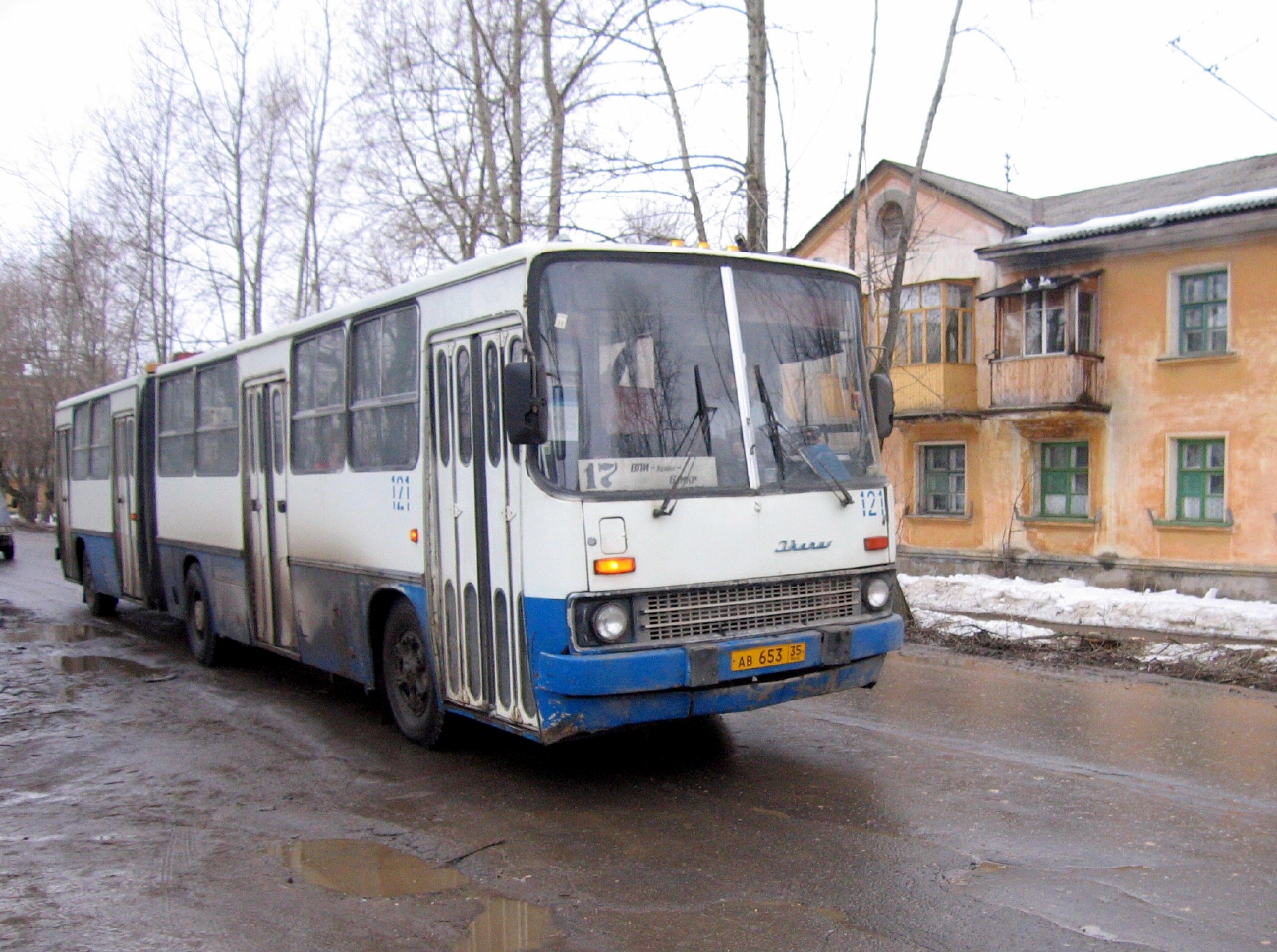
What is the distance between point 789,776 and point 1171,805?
196cm

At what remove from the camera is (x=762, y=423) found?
20.4 feet

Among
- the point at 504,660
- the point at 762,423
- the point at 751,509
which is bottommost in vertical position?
the point at 504,660

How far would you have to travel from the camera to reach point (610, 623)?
569cm

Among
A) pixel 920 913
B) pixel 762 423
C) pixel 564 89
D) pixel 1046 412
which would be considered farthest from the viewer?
pixel 1046 412

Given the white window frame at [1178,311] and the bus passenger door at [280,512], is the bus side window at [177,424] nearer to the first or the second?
the bus passenger door at [280,512]

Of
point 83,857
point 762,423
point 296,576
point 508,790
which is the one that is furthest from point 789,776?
point 296,576

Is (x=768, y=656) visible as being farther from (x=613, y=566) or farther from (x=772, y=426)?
(x=772, y=426)

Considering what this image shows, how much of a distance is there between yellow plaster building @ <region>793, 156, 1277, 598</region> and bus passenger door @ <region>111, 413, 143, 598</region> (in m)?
10.0

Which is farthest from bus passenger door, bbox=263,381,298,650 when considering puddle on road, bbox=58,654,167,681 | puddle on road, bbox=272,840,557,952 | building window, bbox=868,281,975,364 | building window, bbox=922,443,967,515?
building window, bbox=922,443,967,515

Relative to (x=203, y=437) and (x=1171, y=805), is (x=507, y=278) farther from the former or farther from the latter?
(x=203, y=437)

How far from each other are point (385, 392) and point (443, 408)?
2.87 feet

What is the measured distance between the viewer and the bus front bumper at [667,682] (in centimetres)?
559

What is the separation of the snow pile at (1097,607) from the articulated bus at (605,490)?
7.56 metres

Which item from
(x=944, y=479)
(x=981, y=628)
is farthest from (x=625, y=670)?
(x=944, y=479)
